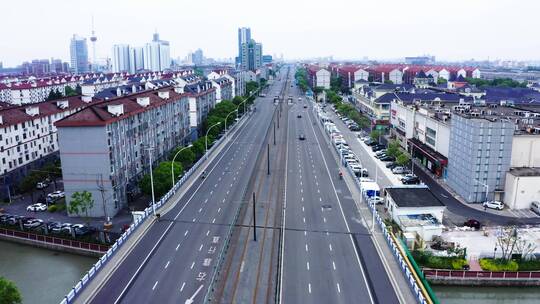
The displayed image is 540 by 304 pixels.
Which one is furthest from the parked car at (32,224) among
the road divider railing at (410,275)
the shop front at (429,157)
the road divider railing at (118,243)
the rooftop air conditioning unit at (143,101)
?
the shop front at (429,157)

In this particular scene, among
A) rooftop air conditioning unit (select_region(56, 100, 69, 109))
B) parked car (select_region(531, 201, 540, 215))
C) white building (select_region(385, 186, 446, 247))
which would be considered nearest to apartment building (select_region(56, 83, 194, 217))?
rooftop air conditioning unit (select_region(56, 100, 69, 109))

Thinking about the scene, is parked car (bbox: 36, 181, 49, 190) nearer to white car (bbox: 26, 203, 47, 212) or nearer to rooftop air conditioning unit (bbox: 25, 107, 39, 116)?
white car (bbox: 26, 203, 47, 212)

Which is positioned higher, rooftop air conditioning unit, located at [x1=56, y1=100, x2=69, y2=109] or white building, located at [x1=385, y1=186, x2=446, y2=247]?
rooftop air conditioning unit, located at [x1=56, y1=100, x2=69, y2=109]

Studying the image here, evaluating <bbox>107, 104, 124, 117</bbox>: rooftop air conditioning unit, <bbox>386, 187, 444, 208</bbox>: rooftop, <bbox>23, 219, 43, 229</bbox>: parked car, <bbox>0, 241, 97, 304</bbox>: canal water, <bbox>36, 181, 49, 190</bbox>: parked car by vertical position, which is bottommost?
<bbox>0, 241, 97, 304</bbox>: canal water

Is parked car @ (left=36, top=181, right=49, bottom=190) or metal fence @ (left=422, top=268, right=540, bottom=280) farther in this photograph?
parked car @ (left=36, top=181, right=49, bottom=190)

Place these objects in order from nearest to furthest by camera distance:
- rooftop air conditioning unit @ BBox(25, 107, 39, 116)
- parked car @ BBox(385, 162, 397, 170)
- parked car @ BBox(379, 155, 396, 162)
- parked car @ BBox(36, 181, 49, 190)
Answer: parked car @ BBox(36, 181, 49, 190) → rooftop air conditioning unit @ BBox(25, 107, 39, 116) → parked car @ BBox(385, 162, 397, 170) → parked car @ BBox(379, 155, 396, 162)

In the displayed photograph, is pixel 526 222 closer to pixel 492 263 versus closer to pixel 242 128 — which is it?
pixel 492 263
